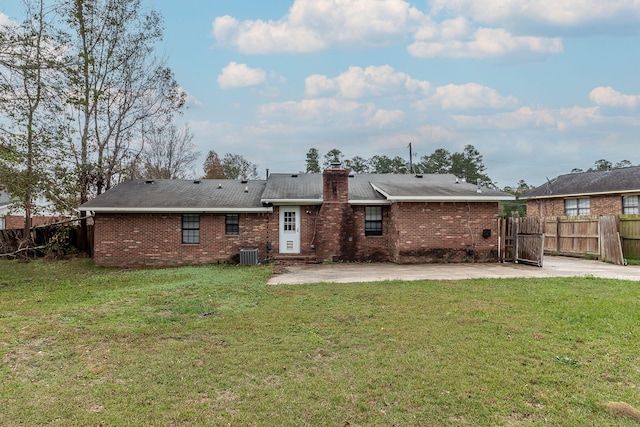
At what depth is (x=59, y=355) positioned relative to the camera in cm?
467

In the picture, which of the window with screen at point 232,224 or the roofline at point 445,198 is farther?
the window with screen at point 232,224

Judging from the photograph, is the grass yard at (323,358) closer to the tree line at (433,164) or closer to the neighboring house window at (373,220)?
the neighboring house window at (373,220)

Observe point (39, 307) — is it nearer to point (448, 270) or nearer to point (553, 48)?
point (448, 270)

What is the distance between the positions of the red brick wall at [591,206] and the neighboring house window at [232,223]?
56.1 ft

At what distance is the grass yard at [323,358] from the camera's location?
3.26 metres

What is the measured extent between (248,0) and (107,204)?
920 cm

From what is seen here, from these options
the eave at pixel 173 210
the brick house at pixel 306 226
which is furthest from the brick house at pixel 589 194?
the eave at pixel 173 210

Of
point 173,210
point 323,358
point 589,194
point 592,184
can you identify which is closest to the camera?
point 323,358

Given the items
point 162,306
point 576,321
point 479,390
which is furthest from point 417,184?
point 479,390

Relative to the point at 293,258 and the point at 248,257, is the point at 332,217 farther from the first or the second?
the point at 248,257

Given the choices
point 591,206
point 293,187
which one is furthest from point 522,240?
point 293,187

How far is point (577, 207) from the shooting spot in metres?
19.7

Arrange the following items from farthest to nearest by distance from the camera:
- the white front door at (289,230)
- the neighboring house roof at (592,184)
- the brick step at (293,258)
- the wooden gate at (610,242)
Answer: the neighboring house roof at (592,184) → the white front door at (289,230) → the brick step at (293,258) → the wooden gate at (610,242)

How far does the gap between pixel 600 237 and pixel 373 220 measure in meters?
8.30
